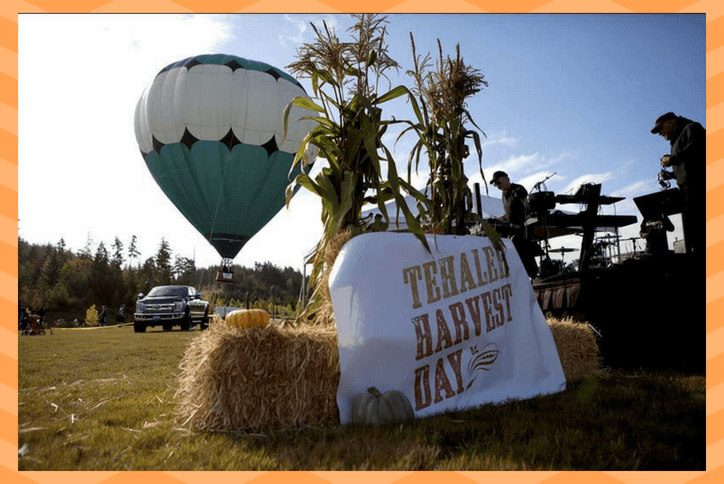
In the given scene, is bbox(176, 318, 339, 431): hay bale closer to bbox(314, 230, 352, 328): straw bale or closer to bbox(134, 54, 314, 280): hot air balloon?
bbox(314, 230, 352, 328): straw bale

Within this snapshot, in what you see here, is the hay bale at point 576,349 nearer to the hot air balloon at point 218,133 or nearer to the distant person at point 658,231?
the distant person at point 658,231

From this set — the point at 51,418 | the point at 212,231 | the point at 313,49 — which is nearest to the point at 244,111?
the point at 212,231

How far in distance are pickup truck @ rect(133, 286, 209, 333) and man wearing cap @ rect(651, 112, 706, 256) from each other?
14.4 m

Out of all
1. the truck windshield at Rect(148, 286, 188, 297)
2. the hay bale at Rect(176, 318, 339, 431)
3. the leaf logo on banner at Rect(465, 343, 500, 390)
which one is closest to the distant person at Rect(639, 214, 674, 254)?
the leaf logo on banner at Rect(465, 343, 500, 390)

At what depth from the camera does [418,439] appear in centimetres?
196

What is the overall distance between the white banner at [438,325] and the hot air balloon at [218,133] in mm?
12534

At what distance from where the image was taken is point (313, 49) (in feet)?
9.96

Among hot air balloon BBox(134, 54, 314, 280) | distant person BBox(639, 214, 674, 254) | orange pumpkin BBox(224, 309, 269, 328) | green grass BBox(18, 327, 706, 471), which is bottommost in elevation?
green grass BBox(18, 327, 706, 471)

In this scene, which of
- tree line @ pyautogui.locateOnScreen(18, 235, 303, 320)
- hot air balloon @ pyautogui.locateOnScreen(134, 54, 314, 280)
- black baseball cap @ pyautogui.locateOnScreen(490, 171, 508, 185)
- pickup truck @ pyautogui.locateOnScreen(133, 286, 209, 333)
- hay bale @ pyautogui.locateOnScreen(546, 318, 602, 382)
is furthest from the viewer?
tree line @ pyautogui.locateOnScreen(18, 235, 303, 320)

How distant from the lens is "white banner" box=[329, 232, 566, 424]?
2.41 m

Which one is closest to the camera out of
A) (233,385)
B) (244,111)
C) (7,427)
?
(7,427)

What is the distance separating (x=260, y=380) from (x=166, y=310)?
1437 cm

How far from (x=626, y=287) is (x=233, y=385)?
3.55m

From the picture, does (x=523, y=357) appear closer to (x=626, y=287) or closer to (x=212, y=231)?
(x=626, y=287)
